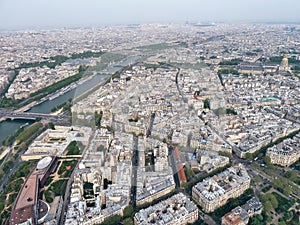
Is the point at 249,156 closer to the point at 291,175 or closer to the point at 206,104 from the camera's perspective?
the point at 291,175

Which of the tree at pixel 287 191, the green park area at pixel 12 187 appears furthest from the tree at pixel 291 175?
the green park area at pixel 12 187

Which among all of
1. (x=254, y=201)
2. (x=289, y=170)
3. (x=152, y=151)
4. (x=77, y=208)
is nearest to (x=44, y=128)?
(x=152, y=151)

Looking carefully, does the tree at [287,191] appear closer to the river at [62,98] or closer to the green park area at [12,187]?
the green park area at [12,187]

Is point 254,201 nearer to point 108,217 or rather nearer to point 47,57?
point 108,217

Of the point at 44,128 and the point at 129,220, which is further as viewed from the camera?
the point at 44,128

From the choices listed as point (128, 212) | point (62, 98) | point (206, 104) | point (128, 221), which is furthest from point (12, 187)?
point (206, 104)

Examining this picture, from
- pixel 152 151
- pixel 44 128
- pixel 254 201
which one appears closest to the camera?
pixel 254 201
